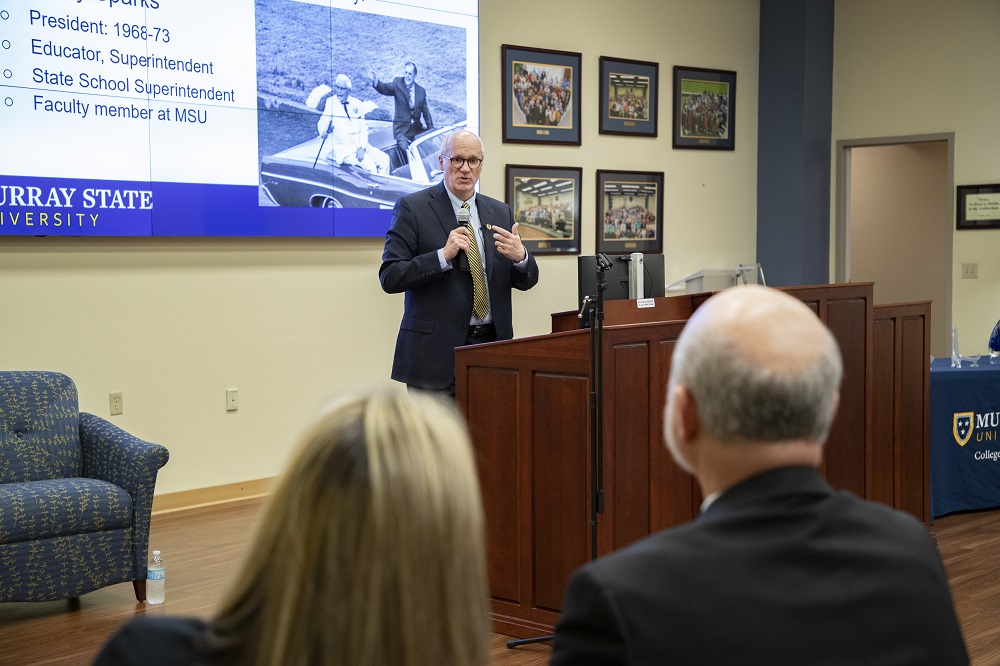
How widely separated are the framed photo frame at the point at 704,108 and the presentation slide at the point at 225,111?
2.03 metres

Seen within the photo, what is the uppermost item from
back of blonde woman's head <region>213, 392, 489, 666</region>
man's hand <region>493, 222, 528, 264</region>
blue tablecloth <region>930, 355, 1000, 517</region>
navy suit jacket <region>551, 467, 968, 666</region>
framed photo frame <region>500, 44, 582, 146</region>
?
framed photo frame <region>500, 44, 582, 146</region>

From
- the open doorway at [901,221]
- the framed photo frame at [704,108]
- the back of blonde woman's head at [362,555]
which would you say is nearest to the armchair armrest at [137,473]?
the back of blonde woman's head at [362,555]

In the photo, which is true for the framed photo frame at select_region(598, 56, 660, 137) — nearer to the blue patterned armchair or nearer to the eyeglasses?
the eyeglasses

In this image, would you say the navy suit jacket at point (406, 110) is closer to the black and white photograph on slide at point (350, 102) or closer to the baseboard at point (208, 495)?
the black and white photograph on slide at point (350, 102)

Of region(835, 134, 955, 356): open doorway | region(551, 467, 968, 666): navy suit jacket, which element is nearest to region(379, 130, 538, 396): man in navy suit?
region(551, 467, 968, 666): navy suit jacket

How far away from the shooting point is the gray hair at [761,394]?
4.03 ft

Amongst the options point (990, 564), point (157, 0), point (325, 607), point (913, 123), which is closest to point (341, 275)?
point (157, 0)

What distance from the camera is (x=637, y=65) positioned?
7500 millimetres

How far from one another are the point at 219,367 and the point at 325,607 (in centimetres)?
495

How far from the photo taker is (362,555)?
2.83 ft

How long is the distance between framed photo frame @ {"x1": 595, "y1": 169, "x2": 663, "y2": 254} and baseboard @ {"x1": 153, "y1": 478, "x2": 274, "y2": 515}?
9.92 ft

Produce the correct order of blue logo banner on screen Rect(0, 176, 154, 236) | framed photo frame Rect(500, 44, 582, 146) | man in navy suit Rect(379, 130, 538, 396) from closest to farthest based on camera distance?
man in navy suit Rect(379, 130, 538, 396)
blue logo banner on screen Rect(0, 176, 154, 236)
framed photo frame Rect(500, 44, 582, 146)

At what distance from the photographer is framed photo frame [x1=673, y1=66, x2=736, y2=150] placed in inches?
307

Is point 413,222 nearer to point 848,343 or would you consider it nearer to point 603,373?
point 603,373
